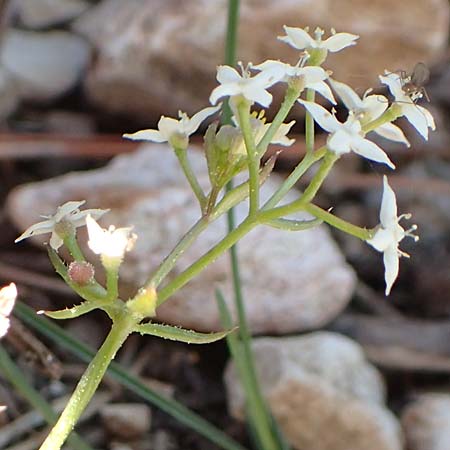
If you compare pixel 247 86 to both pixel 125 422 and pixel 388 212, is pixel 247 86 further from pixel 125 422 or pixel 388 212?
pixel 125 422

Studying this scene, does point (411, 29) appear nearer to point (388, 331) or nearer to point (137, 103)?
point (137, 103)

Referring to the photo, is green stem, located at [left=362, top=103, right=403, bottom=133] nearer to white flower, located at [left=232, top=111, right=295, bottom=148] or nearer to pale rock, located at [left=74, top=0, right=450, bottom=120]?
white flower, located at [left=232, top=111, right=295, bottom=148]

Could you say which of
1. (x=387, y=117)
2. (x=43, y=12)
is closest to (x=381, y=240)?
(x=387, y=117)

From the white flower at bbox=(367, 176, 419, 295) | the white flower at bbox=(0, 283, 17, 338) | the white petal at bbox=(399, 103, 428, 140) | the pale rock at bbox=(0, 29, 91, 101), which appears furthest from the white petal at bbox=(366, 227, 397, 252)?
the pale rock at bbox=(0, 29, 91, 101)

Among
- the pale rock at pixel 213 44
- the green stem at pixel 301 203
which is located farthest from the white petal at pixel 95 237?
the pale rock at pixel 213 44

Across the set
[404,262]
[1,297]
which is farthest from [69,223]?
[404,262]

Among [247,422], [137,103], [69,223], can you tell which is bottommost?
[247,422]
